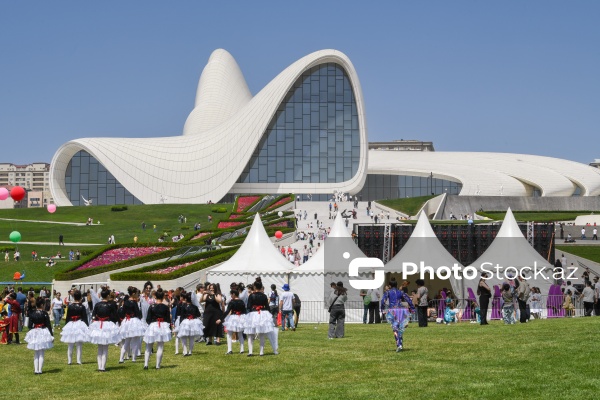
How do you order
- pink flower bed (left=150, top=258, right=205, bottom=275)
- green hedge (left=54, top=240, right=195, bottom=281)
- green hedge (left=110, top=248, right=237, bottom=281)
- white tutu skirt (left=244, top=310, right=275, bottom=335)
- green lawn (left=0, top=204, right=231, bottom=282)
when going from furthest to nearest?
1. green lawn (left=0, top=204, right=231, bottom=282)
2. pink flower bed (left=150, top=258, right=205, bottom=275)
3. green hedge (left=54, top=240, right=195, bottom=281)
4. green hedge (left=110, top=248, right=237, bottom=281)
5. white tutu skirt (left=244, top=310, right=275, bottom=335)

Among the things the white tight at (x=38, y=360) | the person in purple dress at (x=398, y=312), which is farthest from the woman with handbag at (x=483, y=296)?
the white tight at (x=38, y=360)

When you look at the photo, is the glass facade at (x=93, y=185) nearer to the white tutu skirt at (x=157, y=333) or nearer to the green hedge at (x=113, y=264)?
the green hedge at (x=113, y=264)

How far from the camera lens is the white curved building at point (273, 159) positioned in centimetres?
8556

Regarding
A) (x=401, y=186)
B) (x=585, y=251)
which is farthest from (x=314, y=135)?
(x=585, y=251)

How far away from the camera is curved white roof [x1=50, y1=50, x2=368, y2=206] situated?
85.4 meters

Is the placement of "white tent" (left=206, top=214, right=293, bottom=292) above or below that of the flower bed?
below

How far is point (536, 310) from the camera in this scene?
78.5ft

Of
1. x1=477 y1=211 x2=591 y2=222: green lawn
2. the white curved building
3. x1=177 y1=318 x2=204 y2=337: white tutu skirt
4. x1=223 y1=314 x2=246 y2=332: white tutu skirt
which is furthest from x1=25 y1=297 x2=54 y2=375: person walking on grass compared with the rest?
the white curved building

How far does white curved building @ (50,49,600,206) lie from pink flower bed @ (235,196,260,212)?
23.3 ft

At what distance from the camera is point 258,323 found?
15.5 m

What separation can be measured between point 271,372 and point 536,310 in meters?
12.4

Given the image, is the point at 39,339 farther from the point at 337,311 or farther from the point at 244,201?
the point at 244,201

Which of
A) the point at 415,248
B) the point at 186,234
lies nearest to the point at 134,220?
the point at 186,234

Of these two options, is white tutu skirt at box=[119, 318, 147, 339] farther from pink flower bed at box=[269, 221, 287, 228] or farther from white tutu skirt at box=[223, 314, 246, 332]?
pink flower bed at box=[269, 221, 287, 228]
